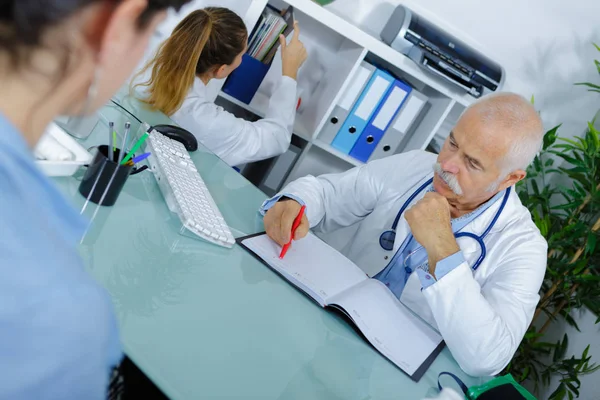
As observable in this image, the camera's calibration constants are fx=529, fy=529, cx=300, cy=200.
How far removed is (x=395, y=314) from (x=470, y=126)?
0.60 m

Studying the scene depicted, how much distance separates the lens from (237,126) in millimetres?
1997

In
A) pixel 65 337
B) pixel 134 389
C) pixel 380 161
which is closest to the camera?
pixel 65 337

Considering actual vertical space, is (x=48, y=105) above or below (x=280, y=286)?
above

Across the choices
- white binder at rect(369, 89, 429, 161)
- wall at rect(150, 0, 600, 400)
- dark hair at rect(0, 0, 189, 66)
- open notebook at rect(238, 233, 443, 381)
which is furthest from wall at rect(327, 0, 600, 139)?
dark hair at rect(0, 0, 189, 66)

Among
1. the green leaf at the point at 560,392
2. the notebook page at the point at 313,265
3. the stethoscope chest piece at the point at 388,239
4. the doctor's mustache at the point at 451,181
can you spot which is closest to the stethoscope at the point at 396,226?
the stethoscope chest piece at the point at 388,239

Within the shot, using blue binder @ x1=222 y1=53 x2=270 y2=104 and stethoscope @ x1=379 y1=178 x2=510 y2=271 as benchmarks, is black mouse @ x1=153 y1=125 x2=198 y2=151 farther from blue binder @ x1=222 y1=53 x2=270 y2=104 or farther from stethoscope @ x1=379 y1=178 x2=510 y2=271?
blue binder @ x1=222 y1=53 x2=270 y2=104

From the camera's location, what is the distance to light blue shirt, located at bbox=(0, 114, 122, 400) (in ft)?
1.11

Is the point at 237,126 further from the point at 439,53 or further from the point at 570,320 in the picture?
the point at 570,320

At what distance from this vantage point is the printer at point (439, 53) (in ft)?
7.32

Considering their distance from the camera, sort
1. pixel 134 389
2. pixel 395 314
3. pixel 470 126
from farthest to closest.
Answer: pixel 470 126 → pixel 395 314 → pixel 134 389

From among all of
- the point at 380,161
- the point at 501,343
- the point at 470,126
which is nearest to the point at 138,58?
the point at 501,343

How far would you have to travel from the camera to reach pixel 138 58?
462mm

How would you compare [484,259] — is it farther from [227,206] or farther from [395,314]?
[227,206]

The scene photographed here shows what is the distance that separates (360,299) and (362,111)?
1.34 metres
